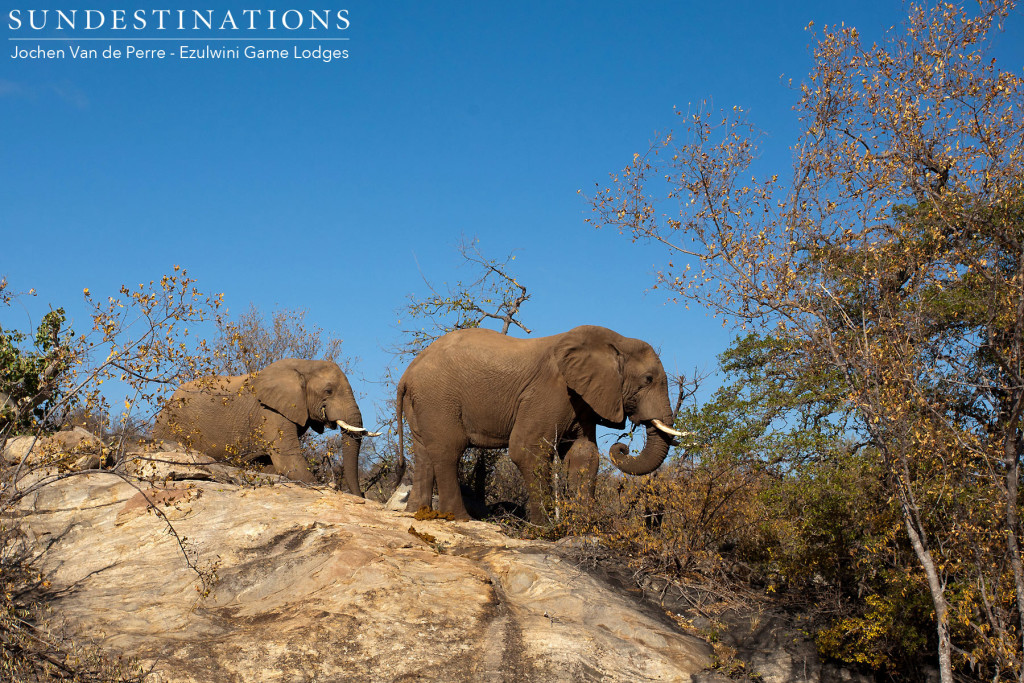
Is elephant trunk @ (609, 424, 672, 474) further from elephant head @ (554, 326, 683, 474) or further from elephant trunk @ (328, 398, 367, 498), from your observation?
elephant trunk @ (328, 398, 367, 498)

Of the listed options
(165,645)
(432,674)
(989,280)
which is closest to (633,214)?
(989,280)

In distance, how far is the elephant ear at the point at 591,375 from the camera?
15391 millimetres

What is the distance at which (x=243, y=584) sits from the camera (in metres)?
11.1

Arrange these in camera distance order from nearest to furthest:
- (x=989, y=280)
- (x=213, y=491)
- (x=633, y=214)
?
(x=989, y=280), (x=633, y=214), (x=213, y=491)

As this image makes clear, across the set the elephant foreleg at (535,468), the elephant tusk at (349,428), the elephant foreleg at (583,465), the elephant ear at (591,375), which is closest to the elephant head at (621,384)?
the elephant ear at (591,375)

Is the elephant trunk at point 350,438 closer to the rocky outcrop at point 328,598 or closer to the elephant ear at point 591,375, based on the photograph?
the rocky outcrop at point 328,598

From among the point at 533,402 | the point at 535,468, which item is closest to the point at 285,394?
the point at 533,402

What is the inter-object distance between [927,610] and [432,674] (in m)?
6.07

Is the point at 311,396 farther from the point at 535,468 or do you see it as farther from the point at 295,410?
the point at 535,468

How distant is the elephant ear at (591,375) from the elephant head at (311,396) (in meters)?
6.08

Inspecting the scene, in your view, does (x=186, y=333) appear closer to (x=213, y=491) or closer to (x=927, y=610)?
(x=213, y=491)

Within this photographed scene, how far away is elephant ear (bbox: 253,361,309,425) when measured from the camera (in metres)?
20.1

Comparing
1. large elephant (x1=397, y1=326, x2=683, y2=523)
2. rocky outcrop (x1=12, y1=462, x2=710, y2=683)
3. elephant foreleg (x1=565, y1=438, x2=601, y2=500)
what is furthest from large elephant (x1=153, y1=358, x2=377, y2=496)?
elephant foreleg (x1=565, y1=438, x2=601, y2=500)

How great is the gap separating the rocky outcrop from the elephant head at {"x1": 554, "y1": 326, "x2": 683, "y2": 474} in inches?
116
